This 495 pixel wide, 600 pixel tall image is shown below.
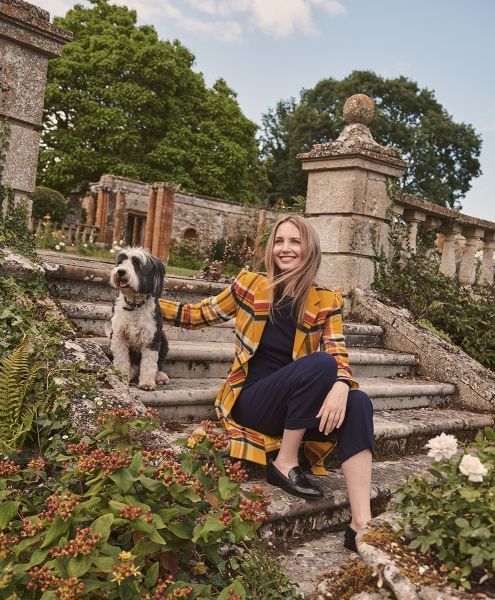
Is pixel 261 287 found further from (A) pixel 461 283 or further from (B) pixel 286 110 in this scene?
(B) pixel 286 110

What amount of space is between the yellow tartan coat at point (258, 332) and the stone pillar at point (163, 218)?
15649 millimetres

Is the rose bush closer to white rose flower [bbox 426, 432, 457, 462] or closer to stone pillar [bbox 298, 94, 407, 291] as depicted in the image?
white rose flower [bbox 426, 432, 457, 462]

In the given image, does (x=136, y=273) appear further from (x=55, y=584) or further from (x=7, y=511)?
(x=55, y=584)

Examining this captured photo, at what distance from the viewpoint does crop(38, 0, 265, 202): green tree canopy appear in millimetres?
24547

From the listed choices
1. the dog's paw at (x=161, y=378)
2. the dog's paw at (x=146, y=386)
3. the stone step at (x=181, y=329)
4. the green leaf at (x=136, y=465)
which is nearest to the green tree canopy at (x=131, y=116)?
the stone step at (x=181, y=329)

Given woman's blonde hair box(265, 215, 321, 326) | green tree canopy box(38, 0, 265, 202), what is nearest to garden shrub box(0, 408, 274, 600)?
woman's blonde hair box(265, 215, 321, 326)

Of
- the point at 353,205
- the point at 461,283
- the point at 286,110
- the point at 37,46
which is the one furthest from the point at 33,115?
the point at 286,110

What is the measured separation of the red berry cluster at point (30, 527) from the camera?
1.96 m

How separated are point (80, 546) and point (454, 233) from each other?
6.20 metres

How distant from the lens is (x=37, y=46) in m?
4.15

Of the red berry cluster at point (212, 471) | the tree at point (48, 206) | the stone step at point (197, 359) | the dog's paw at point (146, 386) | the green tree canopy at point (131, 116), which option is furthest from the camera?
the green tree canopy at point (131, 116)

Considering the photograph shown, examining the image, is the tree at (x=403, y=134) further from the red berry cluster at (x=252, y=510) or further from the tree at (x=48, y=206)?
the red berry cluster at (x=252, y=510)

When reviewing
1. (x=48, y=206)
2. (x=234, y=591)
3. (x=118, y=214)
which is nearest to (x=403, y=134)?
(x=118, y=214)

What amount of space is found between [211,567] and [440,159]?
3753 centimetres
